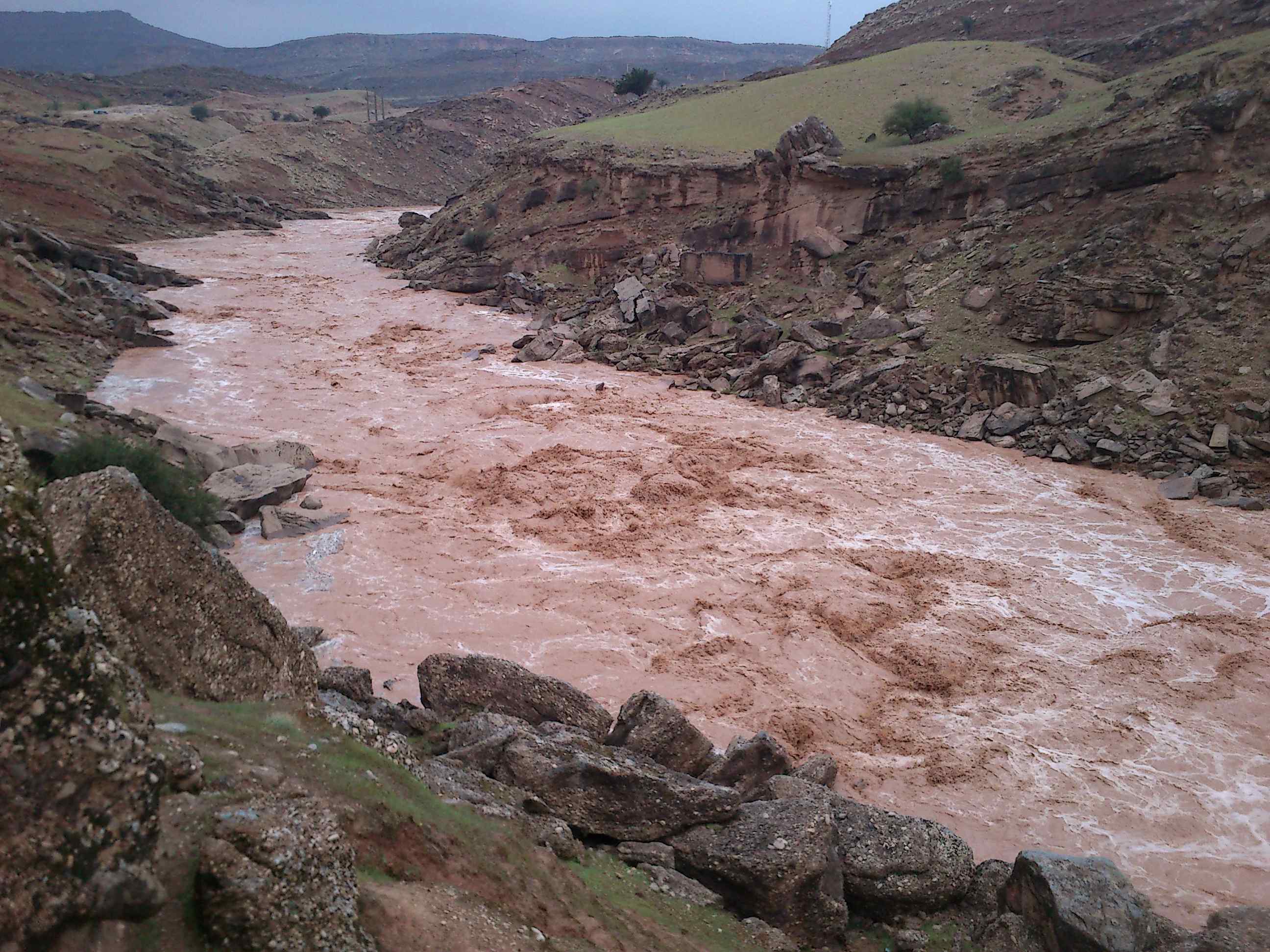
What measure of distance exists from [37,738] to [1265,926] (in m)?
7.53

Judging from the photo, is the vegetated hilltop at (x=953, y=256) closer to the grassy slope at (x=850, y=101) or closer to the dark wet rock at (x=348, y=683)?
the grassy slope at (x=850, y=101)

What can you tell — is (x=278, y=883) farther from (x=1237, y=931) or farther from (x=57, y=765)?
(x=1237, y=931)

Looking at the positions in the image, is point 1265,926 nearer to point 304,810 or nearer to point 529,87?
point 304,810

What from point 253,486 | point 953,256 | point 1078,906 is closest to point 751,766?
point 1078,906

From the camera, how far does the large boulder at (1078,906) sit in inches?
226

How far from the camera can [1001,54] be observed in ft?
132

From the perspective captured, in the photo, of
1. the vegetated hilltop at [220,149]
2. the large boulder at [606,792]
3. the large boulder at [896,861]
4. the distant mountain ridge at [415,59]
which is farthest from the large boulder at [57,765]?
the distant mountain ridge at [415,59]

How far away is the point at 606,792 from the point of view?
6453 mm

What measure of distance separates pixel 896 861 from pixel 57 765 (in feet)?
18.8

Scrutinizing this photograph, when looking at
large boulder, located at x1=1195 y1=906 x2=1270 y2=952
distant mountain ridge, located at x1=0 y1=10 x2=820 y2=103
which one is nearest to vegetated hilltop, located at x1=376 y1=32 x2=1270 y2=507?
large boulder, located at x1=1195 y1=906 x2=1270 y2=952

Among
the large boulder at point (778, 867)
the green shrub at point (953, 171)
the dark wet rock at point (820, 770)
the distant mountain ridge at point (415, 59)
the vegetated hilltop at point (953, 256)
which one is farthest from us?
the distant mountain ridge at point (415, 59)

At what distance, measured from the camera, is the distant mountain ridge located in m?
143

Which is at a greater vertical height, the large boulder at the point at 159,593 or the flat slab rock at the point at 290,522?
the large boulder at the point at 159,593

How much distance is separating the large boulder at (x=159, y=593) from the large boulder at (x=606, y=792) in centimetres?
168
